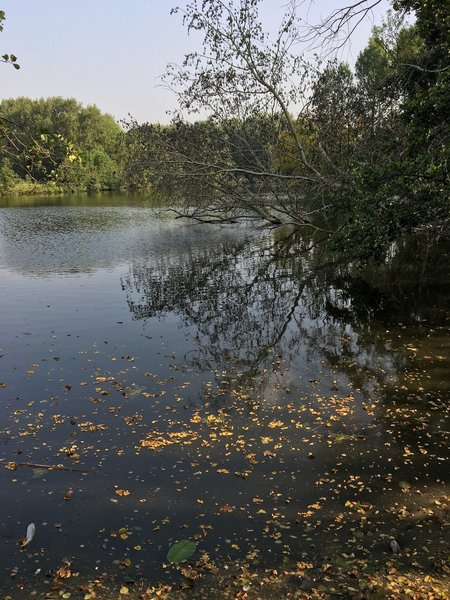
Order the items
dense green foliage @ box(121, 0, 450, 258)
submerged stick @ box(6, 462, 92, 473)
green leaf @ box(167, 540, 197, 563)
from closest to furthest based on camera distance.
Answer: green leaf @ box(167, 540, 197, 563)
submerged stick @ box(6, 462, 92, 473)
dense green foliage @ box(121, 0, 450, 258)

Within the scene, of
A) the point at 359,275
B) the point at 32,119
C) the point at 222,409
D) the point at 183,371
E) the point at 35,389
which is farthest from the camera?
the point at 32,119

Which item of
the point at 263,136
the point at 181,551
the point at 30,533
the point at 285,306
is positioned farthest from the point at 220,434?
the point at 263,136

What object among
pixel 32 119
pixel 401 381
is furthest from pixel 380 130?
pixel 32 119

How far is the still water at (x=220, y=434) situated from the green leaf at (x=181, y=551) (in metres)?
0.06

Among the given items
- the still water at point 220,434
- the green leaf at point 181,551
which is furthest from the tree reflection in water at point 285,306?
the green leaf at point 181,551

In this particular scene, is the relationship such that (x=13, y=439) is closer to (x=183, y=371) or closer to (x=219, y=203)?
(x=183, y=371)

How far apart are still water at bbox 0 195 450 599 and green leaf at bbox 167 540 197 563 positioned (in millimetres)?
62

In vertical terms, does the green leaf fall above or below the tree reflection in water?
below

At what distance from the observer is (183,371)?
921 centimetres

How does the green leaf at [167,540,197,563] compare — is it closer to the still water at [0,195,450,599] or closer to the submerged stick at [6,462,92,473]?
the still water at [0,195,450,599]

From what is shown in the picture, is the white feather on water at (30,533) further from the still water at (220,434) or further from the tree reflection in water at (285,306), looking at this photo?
the tree reflection in water at (285,306)

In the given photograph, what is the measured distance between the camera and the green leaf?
14.9 feet

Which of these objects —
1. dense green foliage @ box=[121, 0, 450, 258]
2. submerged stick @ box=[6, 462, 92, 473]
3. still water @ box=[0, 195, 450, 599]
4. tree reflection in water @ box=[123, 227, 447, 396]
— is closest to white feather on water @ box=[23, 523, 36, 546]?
still water @ box=[0, 195, 450, 599]

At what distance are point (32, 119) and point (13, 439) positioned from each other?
97292 mm
